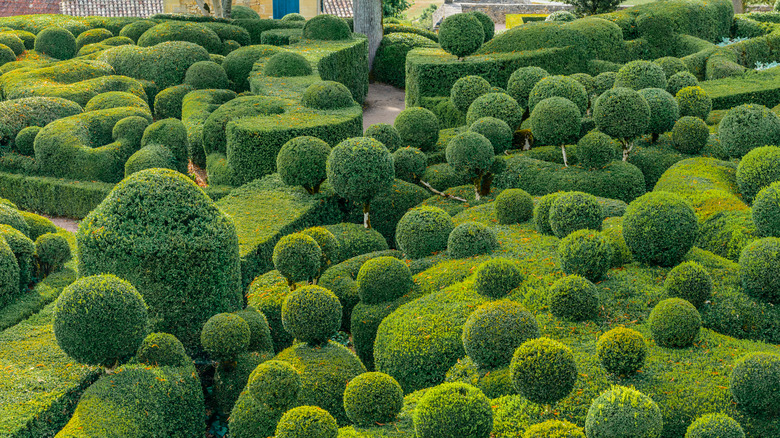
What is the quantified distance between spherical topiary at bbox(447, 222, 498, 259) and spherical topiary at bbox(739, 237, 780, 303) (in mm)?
4144

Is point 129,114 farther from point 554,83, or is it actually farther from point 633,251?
point 633,251

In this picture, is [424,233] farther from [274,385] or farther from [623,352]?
[623,352]

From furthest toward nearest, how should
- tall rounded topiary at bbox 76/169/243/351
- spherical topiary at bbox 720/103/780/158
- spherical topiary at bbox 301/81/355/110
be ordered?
spherical topiary at bbox 301/81/355/110 < spherical topiary at bbox 720/103/780/158 < tall rounded topiary at bbox 76/169/243/351

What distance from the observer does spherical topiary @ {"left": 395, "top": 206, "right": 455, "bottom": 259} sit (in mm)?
13711

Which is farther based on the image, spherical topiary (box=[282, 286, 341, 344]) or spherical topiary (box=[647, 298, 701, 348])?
spherical topiary (box=[282, 286, 341, 344])

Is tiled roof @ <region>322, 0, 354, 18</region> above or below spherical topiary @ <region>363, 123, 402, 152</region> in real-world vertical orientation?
above

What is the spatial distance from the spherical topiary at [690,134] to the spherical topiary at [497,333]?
901 cm

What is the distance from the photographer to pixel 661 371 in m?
9.51

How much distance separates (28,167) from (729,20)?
1053 inches

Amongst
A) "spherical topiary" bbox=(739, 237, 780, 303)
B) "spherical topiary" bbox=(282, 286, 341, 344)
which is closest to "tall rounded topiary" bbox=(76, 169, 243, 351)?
"spherical topiary" bbox=(282, 286, 341, 344)

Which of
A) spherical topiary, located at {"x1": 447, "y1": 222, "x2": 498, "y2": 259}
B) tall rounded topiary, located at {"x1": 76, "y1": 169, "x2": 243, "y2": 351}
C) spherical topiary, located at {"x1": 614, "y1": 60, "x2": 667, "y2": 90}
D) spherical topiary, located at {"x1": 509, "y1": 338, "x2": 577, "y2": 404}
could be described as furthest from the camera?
spherical topiary, located at {"x1": 614, "y1": 60, "x2": 667, "y2": 90}

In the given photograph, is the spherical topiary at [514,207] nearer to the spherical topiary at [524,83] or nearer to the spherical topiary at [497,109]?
the spherical topiary at [497,109]

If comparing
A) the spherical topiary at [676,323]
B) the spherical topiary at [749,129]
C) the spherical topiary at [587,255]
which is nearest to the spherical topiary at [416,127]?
the spherical topiary at [749,129]

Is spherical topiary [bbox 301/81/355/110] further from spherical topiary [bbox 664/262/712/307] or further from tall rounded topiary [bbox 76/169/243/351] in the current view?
spherical topiary [bbox 664/262/712/307]
